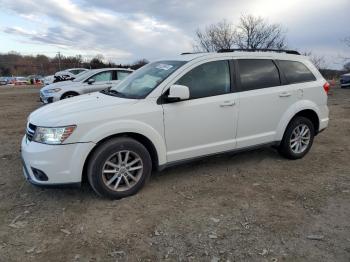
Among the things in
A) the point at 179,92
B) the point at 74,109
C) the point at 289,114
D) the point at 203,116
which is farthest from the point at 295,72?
the point at 74,109

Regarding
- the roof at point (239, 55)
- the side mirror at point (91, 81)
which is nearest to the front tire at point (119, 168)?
the roof at point (239, 55)

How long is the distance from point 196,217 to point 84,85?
8910 millimetres

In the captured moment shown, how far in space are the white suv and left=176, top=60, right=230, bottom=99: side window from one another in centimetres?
1

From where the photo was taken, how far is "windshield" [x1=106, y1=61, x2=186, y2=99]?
455cm

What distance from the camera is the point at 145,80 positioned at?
486 centimetres

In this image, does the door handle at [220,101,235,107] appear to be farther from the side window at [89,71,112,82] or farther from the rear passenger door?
the side window at [89,71,112,82]

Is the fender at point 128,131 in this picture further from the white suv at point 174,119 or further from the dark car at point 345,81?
the dark car at point 345,81

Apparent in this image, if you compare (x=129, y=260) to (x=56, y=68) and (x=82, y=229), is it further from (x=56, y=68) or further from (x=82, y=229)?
(x=56, y=68)

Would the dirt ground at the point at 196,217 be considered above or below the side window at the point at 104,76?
below

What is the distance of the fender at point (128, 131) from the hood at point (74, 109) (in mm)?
185

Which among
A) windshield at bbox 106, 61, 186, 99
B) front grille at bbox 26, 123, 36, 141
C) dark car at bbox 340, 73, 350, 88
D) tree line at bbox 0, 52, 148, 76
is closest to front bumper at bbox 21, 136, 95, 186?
Result: front grille at bbox 26, 123, 36, 141

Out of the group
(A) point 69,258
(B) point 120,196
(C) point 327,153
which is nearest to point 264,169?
(C) point 327,153

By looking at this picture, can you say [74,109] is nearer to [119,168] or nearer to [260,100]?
[119,168]

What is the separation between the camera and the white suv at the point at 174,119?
3947 millimetres
